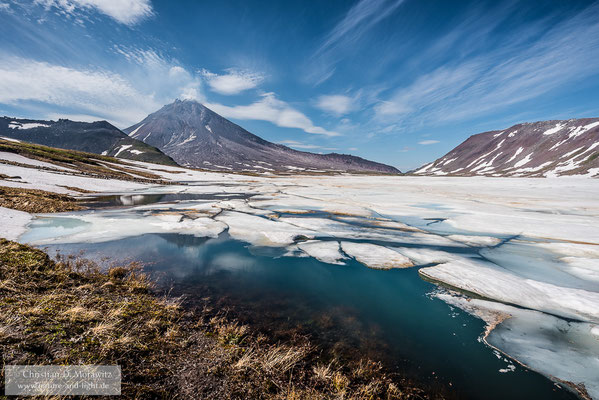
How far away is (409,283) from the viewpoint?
812 centimetres

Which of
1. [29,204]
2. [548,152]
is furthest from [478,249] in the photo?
[548,152]

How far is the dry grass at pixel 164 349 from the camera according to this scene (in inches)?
139

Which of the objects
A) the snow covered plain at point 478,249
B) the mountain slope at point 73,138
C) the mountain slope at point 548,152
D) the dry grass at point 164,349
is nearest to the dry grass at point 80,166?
the snow covered plain at point 478,249

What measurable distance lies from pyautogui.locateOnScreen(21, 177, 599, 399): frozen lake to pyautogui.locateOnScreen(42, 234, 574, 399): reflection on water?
34mm

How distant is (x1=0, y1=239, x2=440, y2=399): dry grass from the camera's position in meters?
3.54

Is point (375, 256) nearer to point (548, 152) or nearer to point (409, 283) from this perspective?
point (409, 283)

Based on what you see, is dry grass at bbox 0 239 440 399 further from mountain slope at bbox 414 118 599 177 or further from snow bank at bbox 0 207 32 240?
mountain slope at bbox 414 118 599 177

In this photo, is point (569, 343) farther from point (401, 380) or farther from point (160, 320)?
point (160, 320)

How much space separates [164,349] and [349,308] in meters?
4.55

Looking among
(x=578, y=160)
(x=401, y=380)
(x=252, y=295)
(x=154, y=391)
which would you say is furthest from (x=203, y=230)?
(x=578, y=160)

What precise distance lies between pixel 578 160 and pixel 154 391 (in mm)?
186193

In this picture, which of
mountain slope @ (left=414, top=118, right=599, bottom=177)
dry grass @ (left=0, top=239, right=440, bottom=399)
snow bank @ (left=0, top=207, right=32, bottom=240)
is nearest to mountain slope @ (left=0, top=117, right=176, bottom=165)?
snow bank @ (left=0, top=207, right=32, bottom=240)

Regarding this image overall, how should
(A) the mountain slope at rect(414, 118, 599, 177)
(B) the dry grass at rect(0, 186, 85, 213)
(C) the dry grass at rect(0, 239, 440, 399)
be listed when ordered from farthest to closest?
1. (A) the mountain slope at rect(414, 118, 599, 177)
2. (B) the dry grass at rect(0, 186, 85, 213)
3. (C) the dry grass at rect(0, 239, 440, 399)

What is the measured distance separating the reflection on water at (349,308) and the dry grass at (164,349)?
0.64 meters
